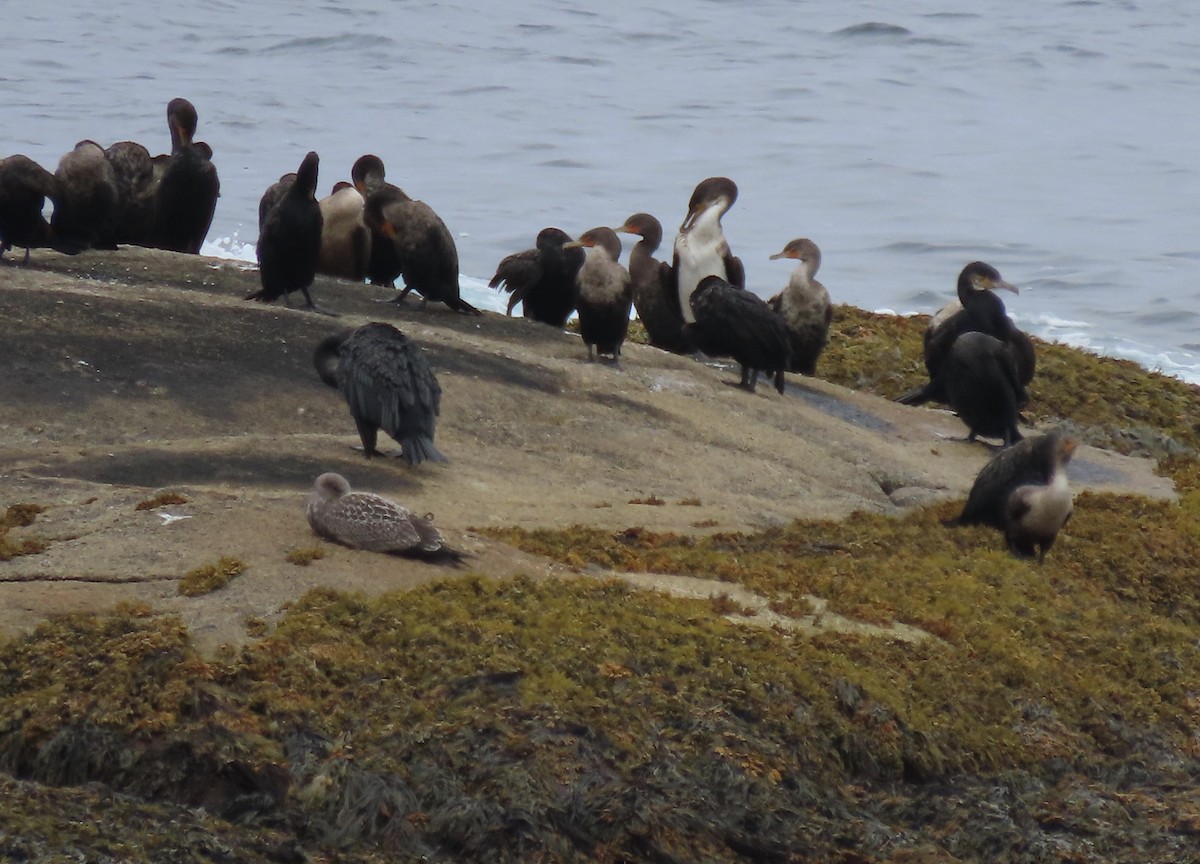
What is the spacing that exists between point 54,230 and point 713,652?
874 cm

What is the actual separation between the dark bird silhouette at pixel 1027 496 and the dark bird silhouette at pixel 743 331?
10.9 feet

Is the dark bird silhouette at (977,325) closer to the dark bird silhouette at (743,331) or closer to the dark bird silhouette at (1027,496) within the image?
the dark bird silhouette at (743,331)

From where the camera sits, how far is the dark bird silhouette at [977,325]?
48.0ft

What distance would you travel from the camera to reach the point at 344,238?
1588 centimetres

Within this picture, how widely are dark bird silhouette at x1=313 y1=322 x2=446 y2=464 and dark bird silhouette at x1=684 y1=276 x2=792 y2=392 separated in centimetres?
427

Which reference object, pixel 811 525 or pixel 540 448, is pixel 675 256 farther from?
pixel 811 525

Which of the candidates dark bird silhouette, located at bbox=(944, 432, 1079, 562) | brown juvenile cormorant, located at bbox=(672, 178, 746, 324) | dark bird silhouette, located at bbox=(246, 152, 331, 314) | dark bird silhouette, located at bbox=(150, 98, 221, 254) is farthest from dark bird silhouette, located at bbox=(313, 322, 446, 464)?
dark bird silhouette, located at bbox=(150, 98, 221, 254)

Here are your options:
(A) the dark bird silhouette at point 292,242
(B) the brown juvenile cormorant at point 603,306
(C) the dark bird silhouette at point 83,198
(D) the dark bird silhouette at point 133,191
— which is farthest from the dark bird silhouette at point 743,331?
(D) the dark bird silhouette at point 133,191

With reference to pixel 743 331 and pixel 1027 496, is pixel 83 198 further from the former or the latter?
pixel 1027 496

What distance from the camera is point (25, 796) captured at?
5.64m

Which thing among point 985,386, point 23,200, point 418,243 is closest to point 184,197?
point 23,200

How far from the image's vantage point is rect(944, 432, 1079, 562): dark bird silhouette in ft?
32.0

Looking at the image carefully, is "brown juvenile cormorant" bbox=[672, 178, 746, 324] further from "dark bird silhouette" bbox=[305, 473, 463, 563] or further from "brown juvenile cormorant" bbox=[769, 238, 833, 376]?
"dark bird silhouette" bbox=[305, 473, 463, 563]

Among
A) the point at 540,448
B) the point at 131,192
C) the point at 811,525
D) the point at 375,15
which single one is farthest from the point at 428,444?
the point at 375,15
